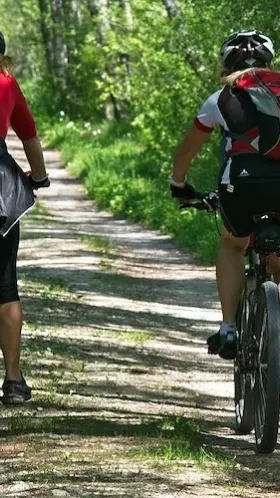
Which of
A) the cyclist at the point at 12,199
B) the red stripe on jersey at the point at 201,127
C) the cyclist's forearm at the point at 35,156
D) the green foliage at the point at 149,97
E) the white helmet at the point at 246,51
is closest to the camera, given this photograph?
the red stripe on jersey at the point at 201,127

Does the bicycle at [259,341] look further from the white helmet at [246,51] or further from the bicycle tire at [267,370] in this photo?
the white helmet at [246,51]

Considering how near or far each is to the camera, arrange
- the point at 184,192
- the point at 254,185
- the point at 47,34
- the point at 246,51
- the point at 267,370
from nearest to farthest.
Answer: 1. the point at 267,370
2. the point at 254,185
3. the point at 246,51
4. the point at 184,192
5. the point at 47,34

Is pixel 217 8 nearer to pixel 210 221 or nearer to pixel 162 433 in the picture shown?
pixel 210 221

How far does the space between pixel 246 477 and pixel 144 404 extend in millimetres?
2165

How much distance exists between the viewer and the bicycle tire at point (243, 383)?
649 centimetres

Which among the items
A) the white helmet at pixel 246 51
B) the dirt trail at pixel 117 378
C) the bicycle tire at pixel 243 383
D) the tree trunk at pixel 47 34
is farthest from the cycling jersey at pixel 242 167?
the tree trunk at pixel 47 34

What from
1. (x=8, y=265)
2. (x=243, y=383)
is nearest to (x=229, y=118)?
(x=243, y=383)

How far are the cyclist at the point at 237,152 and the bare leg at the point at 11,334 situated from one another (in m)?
1.14

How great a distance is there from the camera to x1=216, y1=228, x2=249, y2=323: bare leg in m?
6.43

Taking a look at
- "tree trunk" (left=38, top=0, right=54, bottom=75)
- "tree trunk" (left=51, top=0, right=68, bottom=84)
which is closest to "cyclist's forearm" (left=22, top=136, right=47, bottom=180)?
"tree trunk" (left=51, top=0, right=68, bottom=84)

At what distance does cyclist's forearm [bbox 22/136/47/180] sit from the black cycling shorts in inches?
13.0

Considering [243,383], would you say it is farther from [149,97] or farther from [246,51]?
[149,97]

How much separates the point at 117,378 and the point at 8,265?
1.62 m

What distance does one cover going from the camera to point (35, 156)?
7.04m
